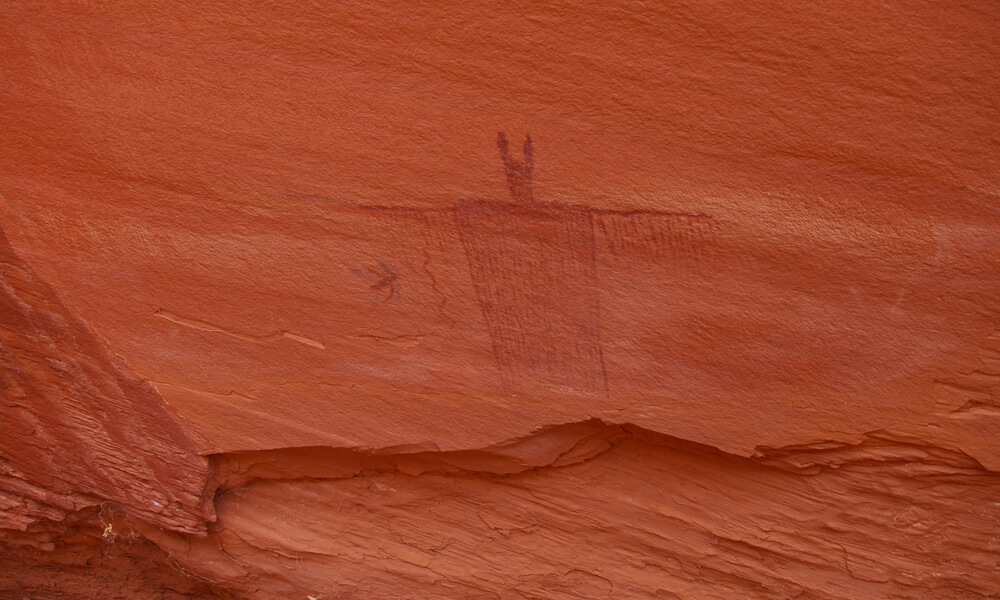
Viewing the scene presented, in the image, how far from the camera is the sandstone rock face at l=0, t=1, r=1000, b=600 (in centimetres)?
130

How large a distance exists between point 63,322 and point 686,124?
148 cm

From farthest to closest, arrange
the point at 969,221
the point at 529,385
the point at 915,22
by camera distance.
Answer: the point at 529,385 → the point at 969,221 → the point at 915,22


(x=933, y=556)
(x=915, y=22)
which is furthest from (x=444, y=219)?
(x=933, y=556)

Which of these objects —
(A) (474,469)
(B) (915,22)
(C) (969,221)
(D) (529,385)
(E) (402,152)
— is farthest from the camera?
(A) (474,469)

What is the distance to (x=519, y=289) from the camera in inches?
60.4

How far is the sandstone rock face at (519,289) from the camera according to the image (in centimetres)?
130

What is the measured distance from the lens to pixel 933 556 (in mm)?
1681

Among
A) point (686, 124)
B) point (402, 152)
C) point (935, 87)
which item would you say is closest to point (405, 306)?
point (402, 152)

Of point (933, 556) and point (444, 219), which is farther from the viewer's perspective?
point (933, 556)

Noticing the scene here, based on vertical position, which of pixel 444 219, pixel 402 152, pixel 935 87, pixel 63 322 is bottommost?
pixel 63 322

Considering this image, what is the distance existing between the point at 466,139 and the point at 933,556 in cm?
143

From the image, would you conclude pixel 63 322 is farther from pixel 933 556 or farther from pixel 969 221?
pixel 933 556

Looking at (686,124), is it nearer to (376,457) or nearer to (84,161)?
(376,457)

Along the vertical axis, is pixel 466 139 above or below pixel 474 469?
above
